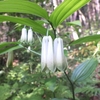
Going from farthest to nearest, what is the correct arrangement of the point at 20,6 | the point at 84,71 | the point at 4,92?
the point at 4,92, the point at 84,71, the point at 20,6

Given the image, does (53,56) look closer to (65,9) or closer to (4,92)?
(65,9)

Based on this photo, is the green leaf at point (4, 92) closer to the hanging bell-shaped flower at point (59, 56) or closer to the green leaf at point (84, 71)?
the green leaf at point (84, 71)

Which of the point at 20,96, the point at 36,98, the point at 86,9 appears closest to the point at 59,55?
the point at 36,98

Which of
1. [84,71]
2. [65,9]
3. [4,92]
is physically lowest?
[4,92]

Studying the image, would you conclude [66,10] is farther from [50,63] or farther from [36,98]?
[36,98]

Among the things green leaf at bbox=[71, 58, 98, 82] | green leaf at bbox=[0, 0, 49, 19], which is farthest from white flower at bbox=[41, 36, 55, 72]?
green leaf at bbox=[71, 58, 98, 82]

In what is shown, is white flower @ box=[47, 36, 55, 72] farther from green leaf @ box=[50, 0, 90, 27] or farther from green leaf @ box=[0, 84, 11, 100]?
green leaf @ box=[0, 84, 11, 100]

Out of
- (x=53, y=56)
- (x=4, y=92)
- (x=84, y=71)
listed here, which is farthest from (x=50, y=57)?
(x=4, y=92)

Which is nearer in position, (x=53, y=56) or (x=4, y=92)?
(x=53, y=56)
